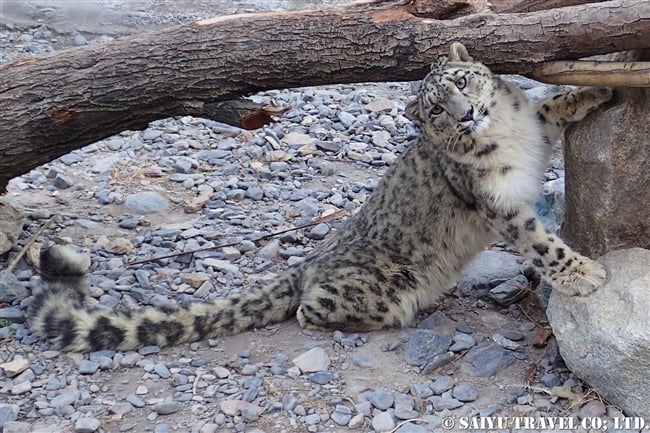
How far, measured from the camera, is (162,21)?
9.23 meters

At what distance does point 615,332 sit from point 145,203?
3.17m

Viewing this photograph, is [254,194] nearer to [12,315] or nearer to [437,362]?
[12,315]

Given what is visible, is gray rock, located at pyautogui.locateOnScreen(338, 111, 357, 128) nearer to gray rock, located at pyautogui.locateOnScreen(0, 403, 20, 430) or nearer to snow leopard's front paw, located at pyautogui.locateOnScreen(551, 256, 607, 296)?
snow leopard's front paw, located at pyautogui.locateOnScreen(551, 256, 607, 296)

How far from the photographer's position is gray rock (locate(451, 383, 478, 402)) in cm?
363

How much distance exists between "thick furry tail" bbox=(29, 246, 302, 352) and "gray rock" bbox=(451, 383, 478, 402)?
951mm

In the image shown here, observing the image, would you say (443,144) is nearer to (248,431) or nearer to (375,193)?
(375,193)

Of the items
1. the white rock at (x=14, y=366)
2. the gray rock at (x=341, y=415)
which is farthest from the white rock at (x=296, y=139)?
the gray rock at (x=341, y=415)

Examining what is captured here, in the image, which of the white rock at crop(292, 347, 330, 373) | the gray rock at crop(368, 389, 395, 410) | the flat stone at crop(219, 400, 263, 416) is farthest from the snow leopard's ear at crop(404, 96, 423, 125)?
the flat stone at crop(219, 400, 263, 416)

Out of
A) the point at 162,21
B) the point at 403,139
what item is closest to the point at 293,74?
the point at 403,139

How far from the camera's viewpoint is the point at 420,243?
4.29 m

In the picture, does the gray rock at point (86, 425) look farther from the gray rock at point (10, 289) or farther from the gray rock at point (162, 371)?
the gray rock at point (10, 289)

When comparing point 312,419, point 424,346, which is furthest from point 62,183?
point 312,419

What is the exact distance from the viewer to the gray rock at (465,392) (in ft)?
11.9

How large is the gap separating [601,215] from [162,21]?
20.7 ft
